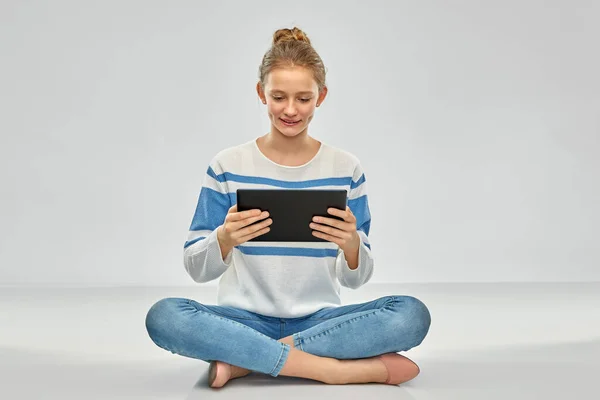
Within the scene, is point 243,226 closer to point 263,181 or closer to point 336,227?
point 336,227

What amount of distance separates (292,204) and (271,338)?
1.23ft

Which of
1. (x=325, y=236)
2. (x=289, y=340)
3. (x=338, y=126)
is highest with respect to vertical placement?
(x=338, y=126)

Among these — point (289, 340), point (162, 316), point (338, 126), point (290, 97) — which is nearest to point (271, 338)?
point (289, 340)

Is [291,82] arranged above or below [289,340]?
above

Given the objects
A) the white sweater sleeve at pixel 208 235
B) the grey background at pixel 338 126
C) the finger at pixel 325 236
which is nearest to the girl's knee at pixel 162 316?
the white sweater sleeve at pixel 208 235

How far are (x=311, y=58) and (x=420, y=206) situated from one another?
3091 mm

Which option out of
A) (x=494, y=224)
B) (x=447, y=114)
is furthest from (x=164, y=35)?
(x=494, y=224)

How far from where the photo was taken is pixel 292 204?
6.92ft

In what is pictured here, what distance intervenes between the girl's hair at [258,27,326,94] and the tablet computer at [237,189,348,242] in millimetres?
449

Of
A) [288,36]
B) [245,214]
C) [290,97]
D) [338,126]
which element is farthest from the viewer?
[338,126]

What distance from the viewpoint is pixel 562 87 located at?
550 cm

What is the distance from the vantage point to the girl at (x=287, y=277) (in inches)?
84.8

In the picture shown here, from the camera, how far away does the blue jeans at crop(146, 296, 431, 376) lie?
7.04 feet

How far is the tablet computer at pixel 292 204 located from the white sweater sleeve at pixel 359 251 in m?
0.22
